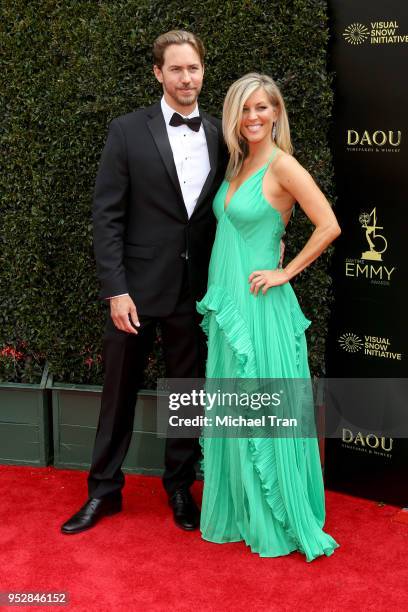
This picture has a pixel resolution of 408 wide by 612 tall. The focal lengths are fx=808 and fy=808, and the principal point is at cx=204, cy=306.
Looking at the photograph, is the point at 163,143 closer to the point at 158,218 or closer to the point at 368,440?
the point at 158,218

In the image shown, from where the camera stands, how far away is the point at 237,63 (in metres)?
3.52

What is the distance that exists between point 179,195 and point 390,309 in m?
1.03

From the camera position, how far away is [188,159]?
3.15 meters

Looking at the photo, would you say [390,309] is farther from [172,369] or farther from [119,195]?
[119,195]

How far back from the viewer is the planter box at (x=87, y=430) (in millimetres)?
3906

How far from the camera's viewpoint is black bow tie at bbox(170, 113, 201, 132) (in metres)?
3.10

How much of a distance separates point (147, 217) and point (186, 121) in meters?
0.40

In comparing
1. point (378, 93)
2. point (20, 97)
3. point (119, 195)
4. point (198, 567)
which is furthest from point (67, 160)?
point (198, 567)

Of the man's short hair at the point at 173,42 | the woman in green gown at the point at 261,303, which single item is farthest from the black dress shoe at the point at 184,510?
the man's short hair at the point at 173,42

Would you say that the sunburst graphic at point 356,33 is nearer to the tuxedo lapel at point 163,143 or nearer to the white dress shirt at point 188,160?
the white dress shirt at point 188,160

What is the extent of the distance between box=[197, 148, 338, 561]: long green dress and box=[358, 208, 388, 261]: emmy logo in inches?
19.8

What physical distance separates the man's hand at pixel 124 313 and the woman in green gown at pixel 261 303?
10.3 inches

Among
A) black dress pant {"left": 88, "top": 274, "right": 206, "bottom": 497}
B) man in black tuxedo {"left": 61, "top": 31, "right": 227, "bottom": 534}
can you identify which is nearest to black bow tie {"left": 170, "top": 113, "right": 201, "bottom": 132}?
man in black tuxedo {"left": 61, "top": 31, "right": 227, "bottom": 534}

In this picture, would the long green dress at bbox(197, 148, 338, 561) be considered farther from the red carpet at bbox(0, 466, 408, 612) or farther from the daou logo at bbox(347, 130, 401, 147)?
the daou logo at bbox(347, 130, 401, 147)
